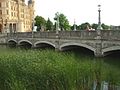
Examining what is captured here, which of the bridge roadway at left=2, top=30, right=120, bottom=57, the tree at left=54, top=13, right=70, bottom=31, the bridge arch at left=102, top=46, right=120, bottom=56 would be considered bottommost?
the bridge arch at left=102, top=46, right=120, bottom=56

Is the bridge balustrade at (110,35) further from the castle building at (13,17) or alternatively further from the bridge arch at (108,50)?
the castle building at (13,17)

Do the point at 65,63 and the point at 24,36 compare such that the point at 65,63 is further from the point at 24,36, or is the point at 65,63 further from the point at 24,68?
the point at 24,36

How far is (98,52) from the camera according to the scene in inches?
1085

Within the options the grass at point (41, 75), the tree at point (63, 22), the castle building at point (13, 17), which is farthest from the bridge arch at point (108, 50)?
the tree at point (63, 22)

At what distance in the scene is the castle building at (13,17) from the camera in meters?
79.5

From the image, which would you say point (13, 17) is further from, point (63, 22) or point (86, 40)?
point (86, 40)

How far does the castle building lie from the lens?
261ft

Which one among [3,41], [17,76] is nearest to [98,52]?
[17,76]

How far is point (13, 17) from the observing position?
86.8 meters

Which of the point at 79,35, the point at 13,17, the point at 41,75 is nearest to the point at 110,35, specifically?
the point at 79,35

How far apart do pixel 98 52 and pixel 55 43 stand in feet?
30.1

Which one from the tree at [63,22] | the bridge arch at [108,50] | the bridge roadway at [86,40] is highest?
the tree at [63,22]

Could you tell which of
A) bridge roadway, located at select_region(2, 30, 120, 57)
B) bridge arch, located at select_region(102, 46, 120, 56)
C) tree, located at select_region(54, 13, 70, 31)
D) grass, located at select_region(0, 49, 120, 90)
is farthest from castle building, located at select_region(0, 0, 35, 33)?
grass, located at select_region(0, 49, 120, 90)

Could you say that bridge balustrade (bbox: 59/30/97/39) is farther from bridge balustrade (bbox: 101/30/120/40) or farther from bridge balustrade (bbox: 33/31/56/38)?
bridge balustrade (bbox: 33/31/56/38)
